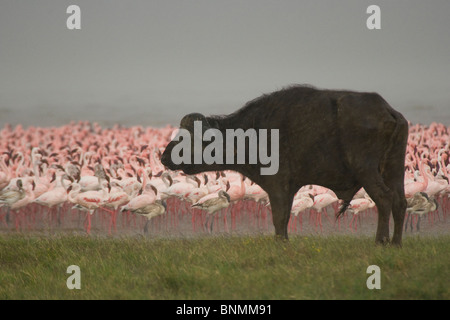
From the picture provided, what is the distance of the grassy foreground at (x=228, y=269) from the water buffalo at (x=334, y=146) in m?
0.64

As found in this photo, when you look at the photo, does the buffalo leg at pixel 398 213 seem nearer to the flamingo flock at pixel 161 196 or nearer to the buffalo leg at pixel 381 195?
the buffalo leg at pixel 381 195

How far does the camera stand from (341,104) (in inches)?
309

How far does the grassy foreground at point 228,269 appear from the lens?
5918mm

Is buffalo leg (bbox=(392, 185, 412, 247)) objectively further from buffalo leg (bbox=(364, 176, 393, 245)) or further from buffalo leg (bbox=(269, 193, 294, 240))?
buffalo leg (bbox=(269, 193, 294, 240))

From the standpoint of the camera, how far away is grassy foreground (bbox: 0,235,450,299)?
592 cm

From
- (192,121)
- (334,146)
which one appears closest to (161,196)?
(192,121)

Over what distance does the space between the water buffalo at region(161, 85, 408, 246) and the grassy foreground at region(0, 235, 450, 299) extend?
0.64 meters

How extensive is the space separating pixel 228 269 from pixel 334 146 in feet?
7.64

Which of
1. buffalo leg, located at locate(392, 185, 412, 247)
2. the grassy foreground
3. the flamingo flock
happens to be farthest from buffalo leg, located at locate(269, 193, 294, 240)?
the flamingo flock

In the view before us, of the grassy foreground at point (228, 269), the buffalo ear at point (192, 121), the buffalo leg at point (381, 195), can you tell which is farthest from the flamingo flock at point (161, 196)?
the buffalo leg at point (381, 195)

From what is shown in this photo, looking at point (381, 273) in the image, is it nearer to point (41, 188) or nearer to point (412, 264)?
point (412, 264)

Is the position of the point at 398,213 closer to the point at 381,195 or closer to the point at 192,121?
the point at 381,195

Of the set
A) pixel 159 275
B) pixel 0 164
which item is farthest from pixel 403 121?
pixel 0 164

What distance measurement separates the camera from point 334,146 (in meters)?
7.92
